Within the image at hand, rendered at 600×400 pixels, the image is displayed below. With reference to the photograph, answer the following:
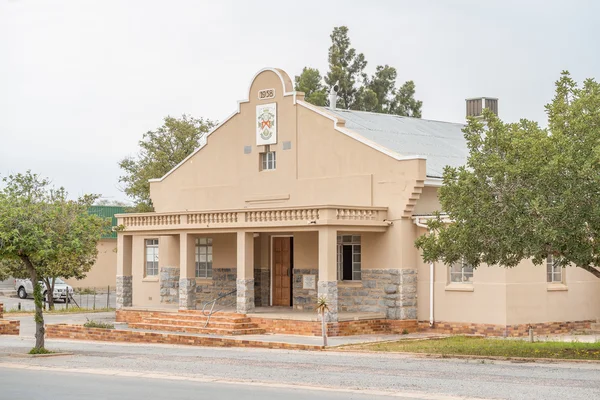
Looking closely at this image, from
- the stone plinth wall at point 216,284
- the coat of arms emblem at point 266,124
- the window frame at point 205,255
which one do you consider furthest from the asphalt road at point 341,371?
the window frame at point 205,255

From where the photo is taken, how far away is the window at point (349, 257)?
30.8 metres

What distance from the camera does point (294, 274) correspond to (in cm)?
3225

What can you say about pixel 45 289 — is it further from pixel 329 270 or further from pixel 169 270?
pixel 329 270

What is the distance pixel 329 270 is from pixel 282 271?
18.4ft

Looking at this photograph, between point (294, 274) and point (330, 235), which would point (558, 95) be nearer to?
point (330, 235)

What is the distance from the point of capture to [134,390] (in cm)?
1628

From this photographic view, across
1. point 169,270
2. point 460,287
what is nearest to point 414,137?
point 460,287

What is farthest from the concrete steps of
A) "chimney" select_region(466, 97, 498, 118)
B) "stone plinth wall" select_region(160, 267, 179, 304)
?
"chimney" select_region(466, 97, 498, 118)

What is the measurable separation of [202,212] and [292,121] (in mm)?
3978

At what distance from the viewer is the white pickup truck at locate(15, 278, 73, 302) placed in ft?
165

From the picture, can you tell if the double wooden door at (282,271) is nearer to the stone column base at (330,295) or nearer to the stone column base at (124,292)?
the stone column base at (124,292)

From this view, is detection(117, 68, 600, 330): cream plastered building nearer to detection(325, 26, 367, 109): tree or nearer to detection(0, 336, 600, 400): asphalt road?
detection(0, 336, 600, 400): asphalt road

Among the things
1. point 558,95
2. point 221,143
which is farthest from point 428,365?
point 221,143

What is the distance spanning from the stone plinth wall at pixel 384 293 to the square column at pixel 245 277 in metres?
2.71
